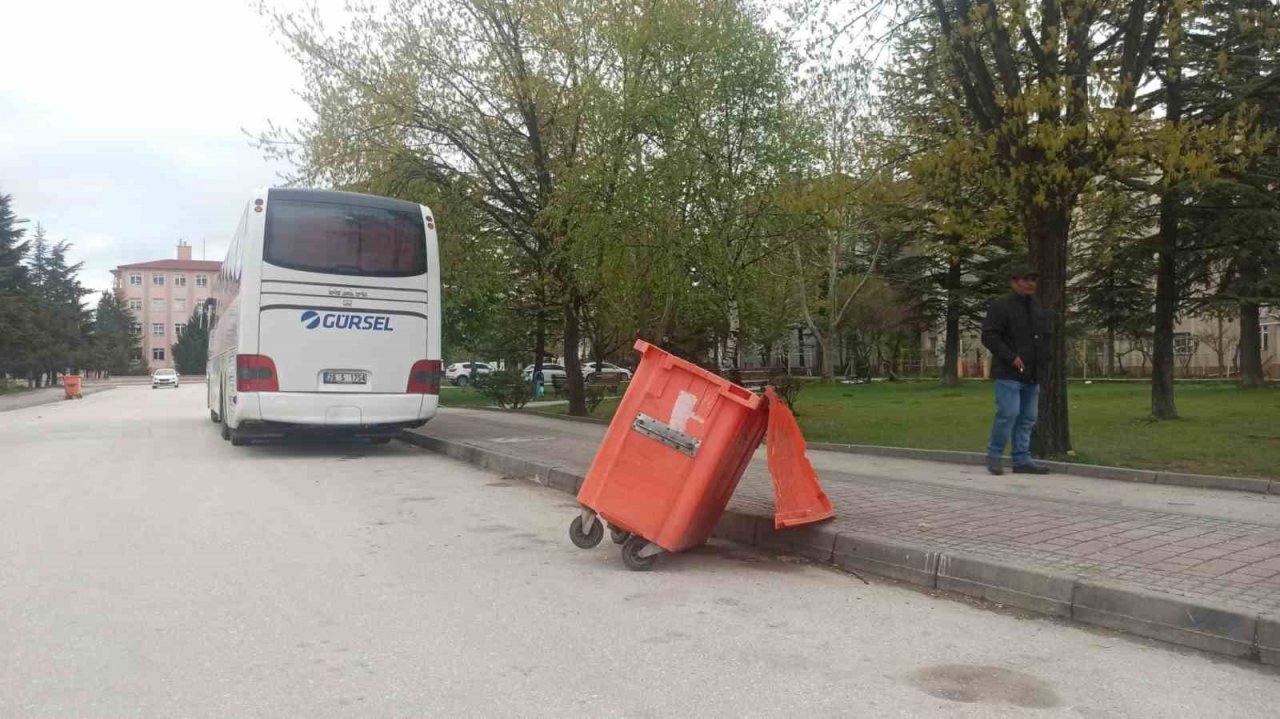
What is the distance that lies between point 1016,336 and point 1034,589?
474 centimetres

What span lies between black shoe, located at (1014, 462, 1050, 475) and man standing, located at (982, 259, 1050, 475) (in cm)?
1

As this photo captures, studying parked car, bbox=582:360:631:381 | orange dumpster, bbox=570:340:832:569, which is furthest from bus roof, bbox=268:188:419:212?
parked car, bbox=582:360:631:381

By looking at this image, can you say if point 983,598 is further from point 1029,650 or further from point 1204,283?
point 1204,283

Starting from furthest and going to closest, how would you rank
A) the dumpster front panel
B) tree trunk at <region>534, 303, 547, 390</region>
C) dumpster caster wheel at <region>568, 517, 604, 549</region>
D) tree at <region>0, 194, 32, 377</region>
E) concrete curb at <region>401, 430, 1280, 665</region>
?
tree at <region>0, 194, 32, 377</region>, tree trunk at <region>534, 303, 547, 390</region>, dumpster caster wheel at <region>568, 517, 604, 549</region>, the dumpster front panel, concrete curb at <region>401, 430, 1280, 665</region>

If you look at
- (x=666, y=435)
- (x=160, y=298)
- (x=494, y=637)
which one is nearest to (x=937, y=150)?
(x=666, y=435)

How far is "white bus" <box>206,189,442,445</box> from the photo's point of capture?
12.8 meters

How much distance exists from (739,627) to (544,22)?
49.3ft

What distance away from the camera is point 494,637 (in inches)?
182

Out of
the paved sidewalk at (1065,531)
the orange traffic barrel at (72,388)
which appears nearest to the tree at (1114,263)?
the paved sidewalk at (1065,531)

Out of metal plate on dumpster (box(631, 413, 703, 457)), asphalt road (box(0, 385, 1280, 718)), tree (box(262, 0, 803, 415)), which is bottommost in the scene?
asphalt road (box(0, 385, 1280, 718))

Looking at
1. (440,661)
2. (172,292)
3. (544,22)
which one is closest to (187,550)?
(440,661)

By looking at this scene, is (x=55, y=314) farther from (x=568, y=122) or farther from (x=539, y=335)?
(x=568, y=122)

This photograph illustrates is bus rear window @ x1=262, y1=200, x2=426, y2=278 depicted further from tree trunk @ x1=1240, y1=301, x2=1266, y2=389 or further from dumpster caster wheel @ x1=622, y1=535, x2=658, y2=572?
tree trunk @ x1=1240, y1=301, x2=1266, y2=389

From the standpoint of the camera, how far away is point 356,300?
1323 centimetres
